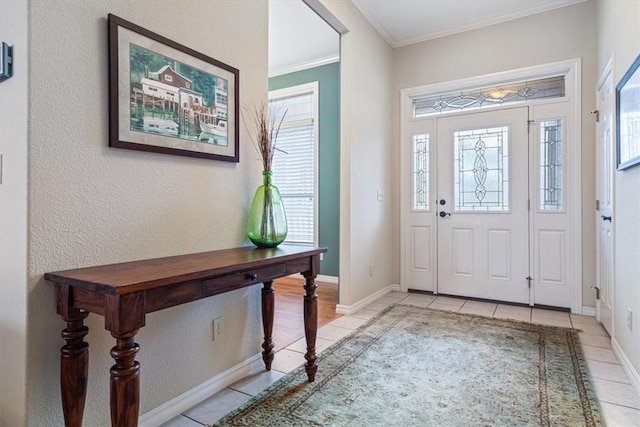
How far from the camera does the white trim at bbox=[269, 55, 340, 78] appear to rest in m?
4.60

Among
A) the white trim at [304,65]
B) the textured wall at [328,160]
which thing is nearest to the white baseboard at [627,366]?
the textured wall at [328,160]

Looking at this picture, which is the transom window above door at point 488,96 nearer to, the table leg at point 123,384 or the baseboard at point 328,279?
the baseboard at point 328,279

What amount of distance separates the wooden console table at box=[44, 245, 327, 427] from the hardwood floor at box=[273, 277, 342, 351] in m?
1.26

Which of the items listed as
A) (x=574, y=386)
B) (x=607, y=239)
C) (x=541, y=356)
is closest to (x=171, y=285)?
(x=574, y=386)

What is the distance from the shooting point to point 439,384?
6.61 feet

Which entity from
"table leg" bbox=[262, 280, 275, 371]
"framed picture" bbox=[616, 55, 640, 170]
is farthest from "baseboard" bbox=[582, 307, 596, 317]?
"table leg" bbox=[262, 280, 275, 371]

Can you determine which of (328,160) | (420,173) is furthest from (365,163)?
(328,160)

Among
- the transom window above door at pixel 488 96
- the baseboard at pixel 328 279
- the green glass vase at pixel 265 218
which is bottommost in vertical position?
the baseboard at pixel 328 279

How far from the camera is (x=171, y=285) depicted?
4.10 feet

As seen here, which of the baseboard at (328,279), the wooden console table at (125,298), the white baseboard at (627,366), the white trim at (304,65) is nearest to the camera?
the wooden console table at (125,298)

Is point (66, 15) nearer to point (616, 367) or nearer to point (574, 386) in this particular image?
point (574, 386)

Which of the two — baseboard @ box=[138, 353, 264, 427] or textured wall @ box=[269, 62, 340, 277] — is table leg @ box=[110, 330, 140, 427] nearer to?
baseboard @ box=[138, 353, 264, 427]

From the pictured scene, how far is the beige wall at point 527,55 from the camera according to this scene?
10.8ft

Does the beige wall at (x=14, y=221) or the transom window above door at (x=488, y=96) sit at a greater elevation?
the transom window above door at (x=488, y=96)
